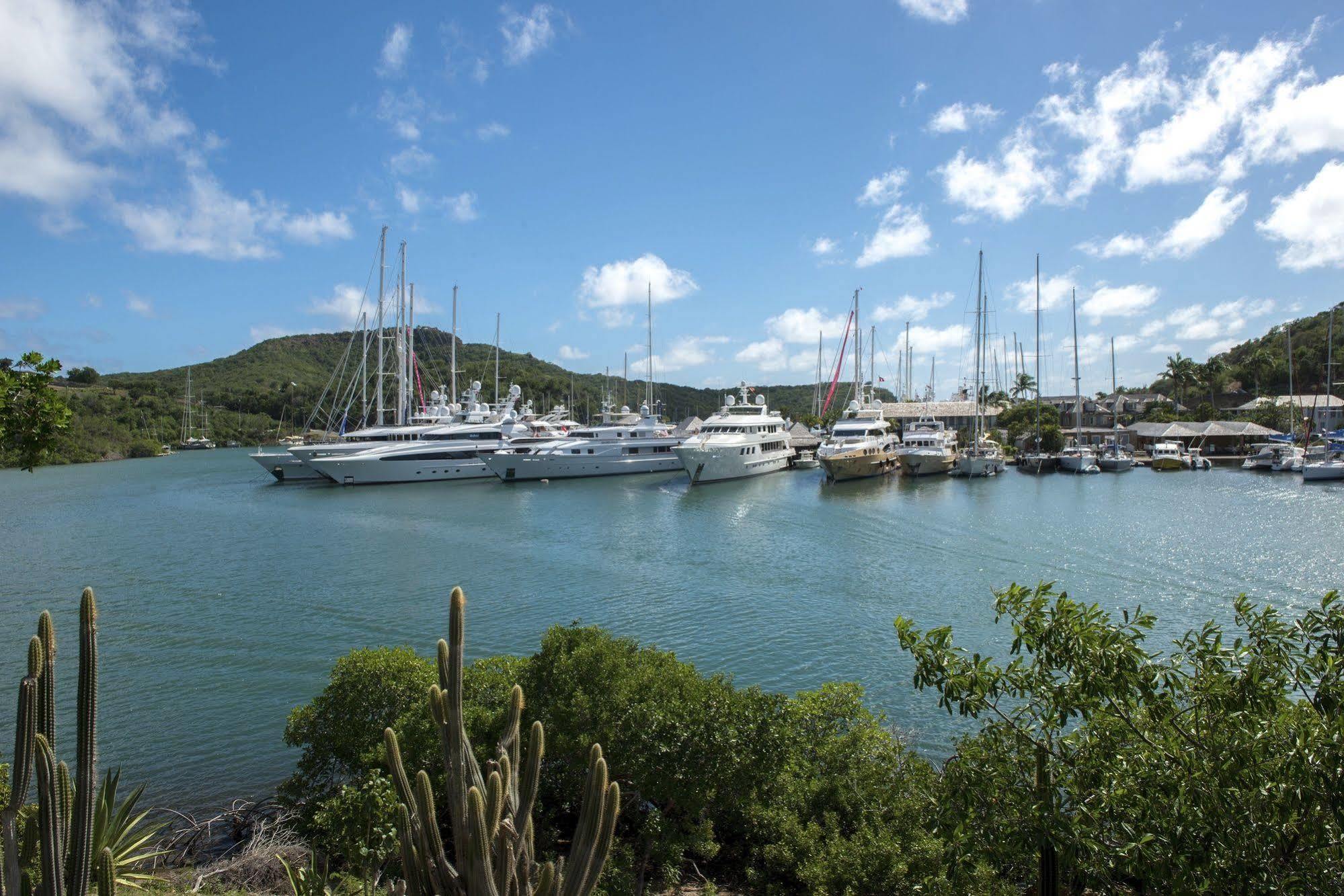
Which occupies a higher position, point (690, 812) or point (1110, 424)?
point (1110, 424)

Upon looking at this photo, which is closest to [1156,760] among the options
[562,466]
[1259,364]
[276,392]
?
[562,466]

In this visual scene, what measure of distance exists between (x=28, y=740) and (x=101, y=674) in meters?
13.6

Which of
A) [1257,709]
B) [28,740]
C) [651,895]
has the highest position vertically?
[1257,709]

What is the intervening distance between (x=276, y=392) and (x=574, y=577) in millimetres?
126014

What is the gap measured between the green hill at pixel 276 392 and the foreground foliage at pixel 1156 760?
231 feet

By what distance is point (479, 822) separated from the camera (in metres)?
4.86

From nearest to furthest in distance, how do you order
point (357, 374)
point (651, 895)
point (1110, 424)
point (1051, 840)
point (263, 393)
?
point (1051, 840) < point (651, 895) < point (357, 374) < point (1110, 424) < point (263, 393)

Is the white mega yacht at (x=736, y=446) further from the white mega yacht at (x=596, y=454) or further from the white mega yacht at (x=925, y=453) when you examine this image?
the white mega yacht at (x=925, y=453)

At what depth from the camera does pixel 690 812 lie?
9.05 metres

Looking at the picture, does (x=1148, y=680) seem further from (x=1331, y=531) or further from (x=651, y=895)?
(x=1331, y=531)

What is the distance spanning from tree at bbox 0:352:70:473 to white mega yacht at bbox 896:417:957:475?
53.1 metres

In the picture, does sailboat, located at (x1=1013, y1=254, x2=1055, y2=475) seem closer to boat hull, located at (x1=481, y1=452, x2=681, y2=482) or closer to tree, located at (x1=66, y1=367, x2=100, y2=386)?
boat hull, located at (x1=481, y1=452, x2=681, y2=482)

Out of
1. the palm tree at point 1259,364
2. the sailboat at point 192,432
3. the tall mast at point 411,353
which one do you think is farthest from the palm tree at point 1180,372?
the sailboat at point 192,432

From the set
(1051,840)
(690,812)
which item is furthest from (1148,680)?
(690,812)
